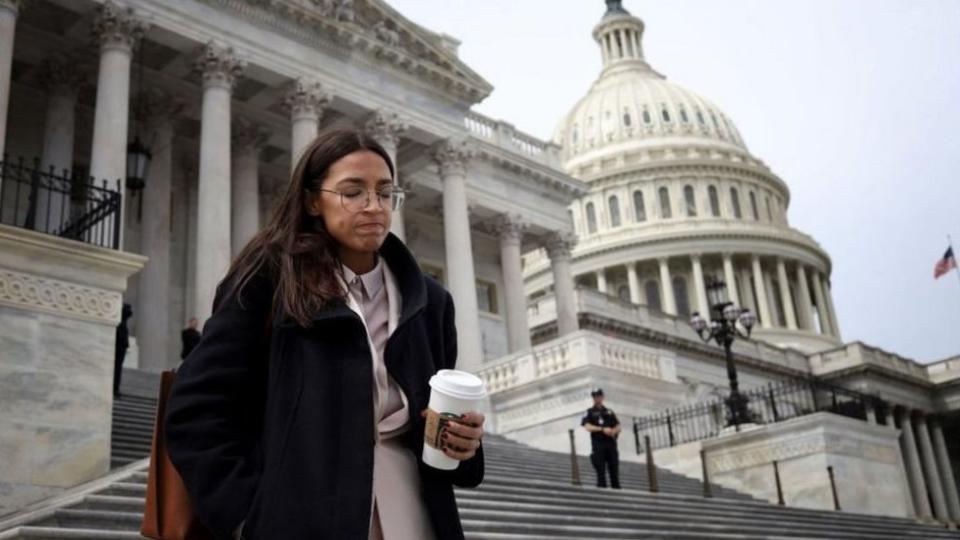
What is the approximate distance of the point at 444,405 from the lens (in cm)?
250

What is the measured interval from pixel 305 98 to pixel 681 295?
5920 cm

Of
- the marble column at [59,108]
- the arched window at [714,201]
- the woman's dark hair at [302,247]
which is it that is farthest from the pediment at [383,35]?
the arched window at [714,201]

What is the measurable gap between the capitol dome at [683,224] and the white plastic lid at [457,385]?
72143mm

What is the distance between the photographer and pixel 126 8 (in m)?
22.4

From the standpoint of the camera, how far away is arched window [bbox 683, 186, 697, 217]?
84.5m

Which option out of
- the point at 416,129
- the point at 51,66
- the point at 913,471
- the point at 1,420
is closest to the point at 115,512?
the point at 1,420

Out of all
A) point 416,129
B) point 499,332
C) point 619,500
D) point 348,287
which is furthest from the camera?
point 499,332

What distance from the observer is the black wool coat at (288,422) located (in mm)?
2344

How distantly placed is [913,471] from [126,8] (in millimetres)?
50919

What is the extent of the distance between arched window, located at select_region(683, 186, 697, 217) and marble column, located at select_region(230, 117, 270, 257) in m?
60.9

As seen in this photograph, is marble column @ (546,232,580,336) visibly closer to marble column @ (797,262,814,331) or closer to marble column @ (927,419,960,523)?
marble column @ (927,419,960,523)

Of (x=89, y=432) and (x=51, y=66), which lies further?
(x=51, y=66)

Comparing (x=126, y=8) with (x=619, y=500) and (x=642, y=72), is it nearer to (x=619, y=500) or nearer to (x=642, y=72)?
(x=619, y=500)

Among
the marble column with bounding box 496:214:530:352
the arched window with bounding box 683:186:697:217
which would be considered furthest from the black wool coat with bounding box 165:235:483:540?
the arched window with bounding box 683:186:697:217
